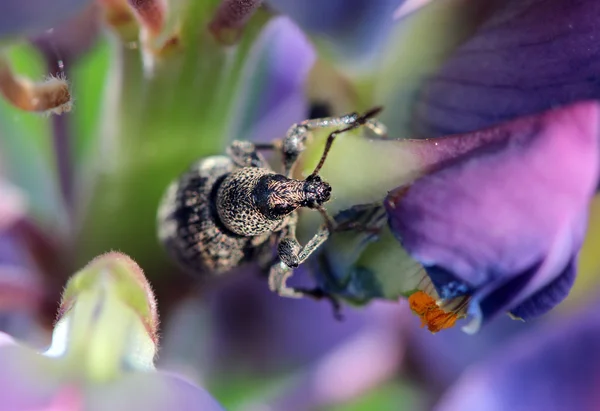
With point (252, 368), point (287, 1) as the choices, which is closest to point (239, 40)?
point (287, 1)

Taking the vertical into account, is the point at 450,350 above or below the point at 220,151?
below

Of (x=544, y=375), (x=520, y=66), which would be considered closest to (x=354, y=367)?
(x=544, y=375)

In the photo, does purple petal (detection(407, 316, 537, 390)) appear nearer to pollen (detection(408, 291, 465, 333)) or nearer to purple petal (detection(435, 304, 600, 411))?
purple petal (detection(435, 304, 600, 411))

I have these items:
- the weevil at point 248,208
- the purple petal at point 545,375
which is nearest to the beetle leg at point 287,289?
the weevil at point 248,208

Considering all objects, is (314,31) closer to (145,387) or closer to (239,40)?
(239,40)

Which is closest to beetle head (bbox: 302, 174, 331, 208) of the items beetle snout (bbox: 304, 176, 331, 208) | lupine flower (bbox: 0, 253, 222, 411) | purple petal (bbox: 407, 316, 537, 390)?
beetle snout (bbox: 304, 176, 331, 208)

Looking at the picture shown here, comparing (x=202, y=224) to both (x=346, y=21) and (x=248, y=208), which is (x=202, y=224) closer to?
(x=248, y=208)
